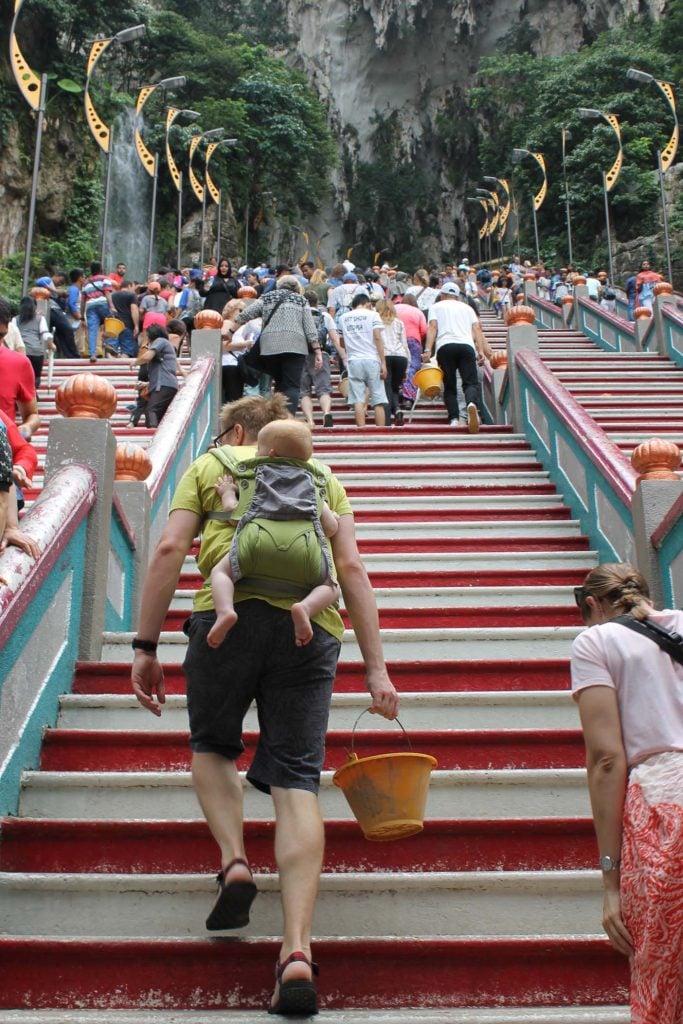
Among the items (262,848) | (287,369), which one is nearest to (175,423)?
(287,369)

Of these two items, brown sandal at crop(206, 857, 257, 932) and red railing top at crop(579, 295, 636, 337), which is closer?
brown sandal at crop(206, 857, 257, 932)

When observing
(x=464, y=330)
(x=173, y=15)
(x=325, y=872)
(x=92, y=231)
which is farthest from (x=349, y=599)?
(x=173, y=15)

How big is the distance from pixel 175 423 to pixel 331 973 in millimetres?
4877

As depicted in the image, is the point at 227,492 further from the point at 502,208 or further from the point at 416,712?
the point at 502,208

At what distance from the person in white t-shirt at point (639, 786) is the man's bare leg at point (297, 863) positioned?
2.57ft

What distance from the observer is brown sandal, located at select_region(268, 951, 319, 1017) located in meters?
3.01

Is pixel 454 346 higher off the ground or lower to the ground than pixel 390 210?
lower

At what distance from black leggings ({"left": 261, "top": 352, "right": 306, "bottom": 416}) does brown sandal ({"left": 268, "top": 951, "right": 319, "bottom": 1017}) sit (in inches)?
275

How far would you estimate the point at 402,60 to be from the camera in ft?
199

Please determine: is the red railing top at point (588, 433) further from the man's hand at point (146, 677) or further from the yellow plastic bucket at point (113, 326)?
the yellow plastic bucket at point (113, 326)

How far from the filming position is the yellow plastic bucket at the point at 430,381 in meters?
10.9

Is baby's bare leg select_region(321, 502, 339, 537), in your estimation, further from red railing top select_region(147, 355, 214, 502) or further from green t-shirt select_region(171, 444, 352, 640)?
red railing top select_region(147, 355, 214, 502)

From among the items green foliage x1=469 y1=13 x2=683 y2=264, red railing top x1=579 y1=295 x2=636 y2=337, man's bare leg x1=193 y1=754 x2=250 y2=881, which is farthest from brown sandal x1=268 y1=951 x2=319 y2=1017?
green foliage x1=469 y1=13 x2=683 y2=264

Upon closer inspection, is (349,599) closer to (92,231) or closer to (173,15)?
(92,231)
